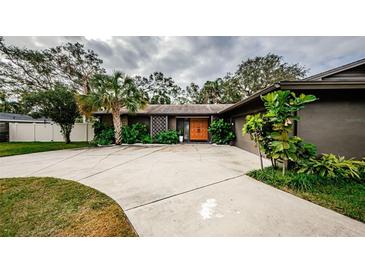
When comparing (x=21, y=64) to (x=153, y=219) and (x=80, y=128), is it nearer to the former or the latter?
(x=80, y=128)

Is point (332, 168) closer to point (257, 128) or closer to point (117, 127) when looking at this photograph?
point (257, 128)

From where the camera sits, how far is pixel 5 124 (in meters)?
12.7

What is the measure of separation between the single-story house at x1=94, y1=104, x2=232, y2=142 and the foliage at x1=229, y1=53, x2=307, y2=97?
11.8 meters

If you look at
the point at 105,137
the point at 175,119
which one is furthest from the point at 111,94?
the point at 175,119

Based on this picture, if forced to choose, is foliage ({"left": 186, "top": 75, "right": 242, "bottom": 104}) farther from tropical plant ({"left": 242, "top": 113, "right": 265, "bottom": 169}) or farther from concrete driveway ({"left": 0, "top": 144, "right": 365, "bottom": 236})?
concrete driveway ({"left": 0, "top": 144, "right": 365, "bottom": 236})

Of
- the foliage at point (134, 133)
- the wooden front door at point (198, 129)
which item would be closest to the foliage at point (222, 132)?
the wooden front door at point (198, 129)

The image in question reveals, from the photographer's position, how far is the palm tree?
8.91m

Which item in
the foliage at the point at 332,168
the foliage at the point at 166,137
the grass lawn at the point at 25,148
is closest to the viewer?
the foliage at the point at 332,168

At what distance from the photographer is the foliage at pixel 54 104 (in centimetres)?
929

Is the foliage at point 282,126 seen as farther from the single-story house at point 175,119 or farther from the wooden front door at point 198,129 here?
the wooden front door at point 198,129

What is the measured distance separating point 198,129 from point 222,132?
8.60 ft

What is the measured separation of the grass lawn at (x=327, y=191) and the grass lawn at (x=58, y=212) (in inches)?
120
